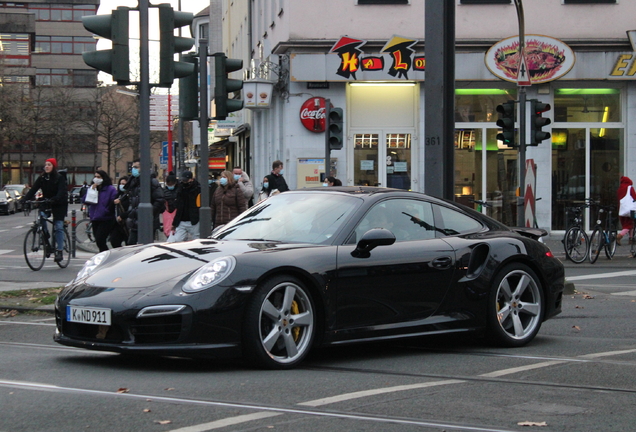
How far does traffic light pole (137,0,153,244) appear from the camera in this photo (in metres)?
10.6

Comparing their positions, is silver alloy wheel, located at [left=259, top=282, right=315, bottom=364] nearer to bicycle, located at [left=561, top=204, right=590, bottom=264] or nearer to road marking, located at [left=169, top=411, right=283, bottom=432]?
road marking, located at [left=169, top=411, right=283, bottom=432]

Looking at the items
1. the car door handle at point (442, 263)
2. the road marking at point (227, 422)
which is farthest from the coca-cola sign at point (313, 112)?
the road marking at point (227, 422)

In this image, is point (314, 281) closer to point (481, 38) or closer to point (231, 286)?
point (231, 286)

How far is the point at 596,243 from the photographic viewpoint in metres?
19.2

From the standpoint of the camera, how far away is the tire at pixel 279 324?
21.5 ft

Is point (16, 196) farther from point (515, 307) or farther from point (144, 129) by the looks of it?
point (515, 307)

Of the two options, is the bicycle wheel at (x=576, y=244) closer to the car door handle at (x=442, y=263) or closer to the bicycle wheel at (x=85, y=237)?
the bicycle wheel at (x=85, y=237)

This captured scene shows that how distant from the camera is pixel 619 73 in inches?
980

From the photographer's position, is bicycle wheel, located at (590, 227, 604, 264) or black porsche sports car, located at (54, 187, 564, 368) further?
bicycle wheel, located at (590, 227, 604, 264)

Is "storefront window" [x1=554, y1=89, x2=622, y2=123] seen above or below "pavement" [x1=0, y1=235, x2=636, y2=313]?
above

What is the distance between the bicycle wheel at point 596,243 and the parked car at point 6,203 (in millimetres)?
44290

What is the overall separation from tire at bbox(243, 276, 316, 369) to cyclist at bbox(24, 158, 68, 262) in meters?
10.8

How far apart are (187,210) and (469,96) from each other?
A: 35.8ft

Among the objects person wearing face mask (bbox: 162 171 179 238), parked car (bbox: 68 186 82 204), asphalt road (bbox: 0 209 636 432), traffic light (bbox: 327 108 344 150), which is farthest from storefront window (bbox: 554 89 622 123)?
parked car (bbox: 68 186 82 204)
